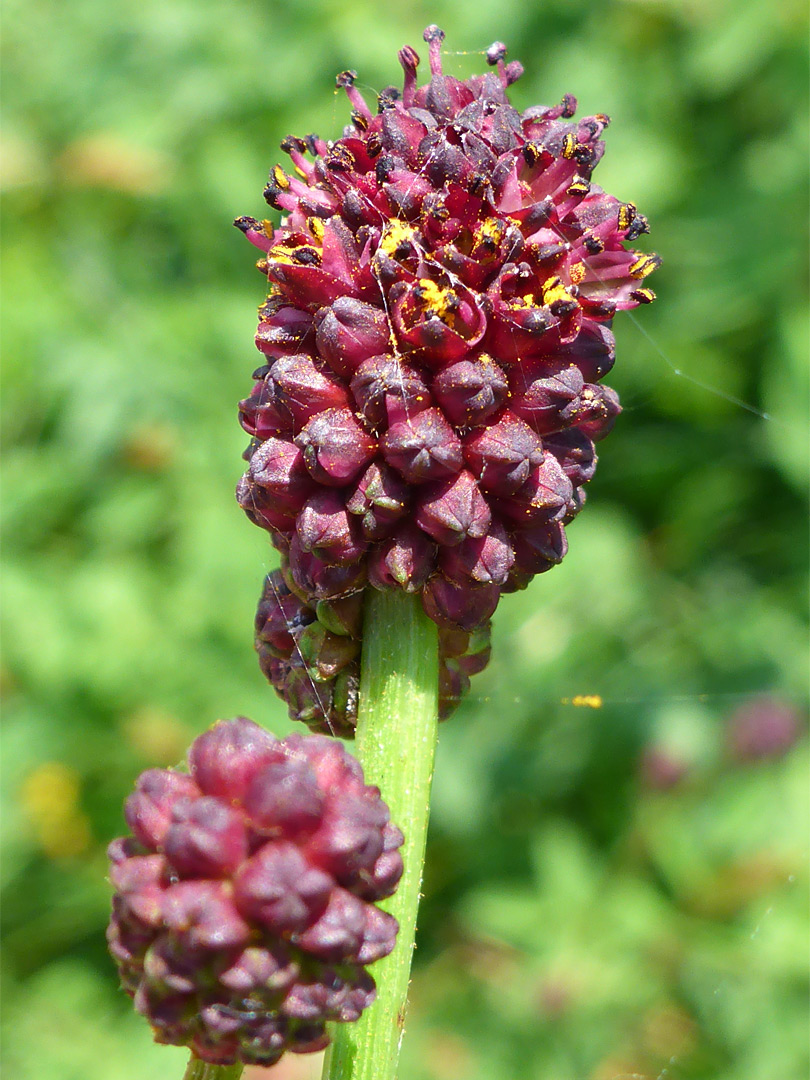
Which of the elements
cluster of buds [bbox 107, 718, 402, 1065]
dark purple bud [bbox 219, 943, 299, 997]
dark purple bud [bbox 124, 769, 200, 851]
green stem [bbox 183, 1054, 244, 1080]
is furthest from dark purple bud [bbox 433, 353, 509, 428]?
green stem [bbox 183, 1054, 244, 1080]

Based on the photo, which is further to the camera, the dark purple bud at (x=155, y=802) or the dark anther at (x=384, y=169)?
the dark anther at (x=384, y=169)

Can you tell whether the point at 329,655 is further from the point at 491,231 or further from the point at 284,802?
the point at 491,231

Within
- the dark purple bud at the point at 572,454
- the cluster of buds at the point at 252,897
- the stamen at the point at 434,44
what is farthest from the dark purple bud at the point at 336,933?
the stamen at the point at 434,44

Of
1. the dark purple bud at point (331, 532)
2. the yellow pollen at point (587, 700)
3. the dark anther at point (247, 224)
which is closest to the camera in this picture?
the dark purple bud at point (331, 532)

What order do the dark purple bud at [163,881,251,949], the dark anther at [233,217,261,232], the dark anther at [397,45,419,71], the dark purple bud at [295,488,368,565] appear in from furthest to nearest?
the dark anther at [397,45,419,71], the dark anther at [233,217,261,232], the dark purple bud at [295,488,368,565], the dark purple bud at [163,881,251,949]

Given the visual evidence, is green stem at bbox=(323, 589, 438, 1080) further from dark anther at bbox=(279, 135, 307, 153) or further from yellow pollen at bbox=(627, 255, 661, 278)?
dark anther at bbox=(279, 135, 307, 153)

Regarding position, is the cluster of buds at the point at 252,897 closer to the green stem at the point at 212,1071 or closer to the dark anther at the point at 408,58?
the green stem at the point at 212,1071
